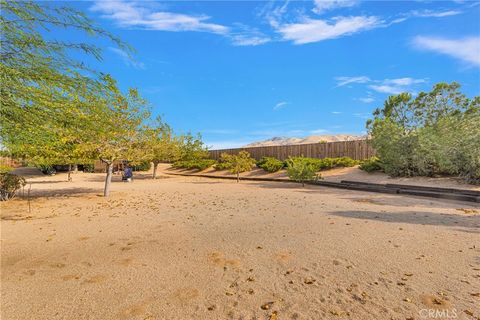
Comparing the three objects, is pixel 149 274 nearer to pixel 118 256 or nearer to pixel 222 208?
pixel 118 256

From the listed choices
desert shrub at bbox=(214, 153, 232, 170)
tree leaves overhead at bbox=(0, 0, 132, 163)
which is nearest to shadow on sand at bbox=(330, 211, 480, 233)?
tree leaves overhead at bbox=(0, 0, 132, 163)

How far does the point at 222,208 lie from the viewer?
8.70m

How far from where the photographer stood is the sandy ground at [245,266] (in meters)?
2.91

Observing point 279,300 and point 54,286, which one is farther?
point 54,286

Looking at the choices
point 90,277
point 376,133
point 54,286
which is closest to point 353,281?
point 90,277

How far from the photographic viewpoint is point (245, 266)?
13.0ft

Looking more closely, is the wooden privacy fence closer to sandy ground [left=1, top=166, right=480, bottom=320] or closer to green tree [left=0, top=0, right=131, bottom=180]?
sandy ground [left=1, top=166, right=480, bottom=320]

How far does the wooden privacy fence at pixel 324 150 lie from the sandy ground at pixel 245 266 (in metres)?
16.2

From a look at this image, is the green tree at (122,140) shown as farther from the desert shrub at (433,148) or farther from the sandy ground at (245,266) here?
the desert shrub at (433,148)

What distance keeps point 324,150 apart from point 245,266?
72.8 feet

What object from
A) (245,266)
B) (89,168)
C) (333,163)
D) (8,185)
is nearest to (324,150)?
(333,163)

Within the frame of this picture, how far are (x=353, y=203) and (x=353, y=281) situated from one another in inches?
244

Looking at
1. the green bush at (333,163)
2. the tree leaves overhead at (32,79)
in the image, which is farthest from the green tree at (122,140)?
the green bush at (333,163)

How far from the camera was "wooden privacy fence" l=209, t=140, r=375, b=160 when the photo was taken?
23.1m
